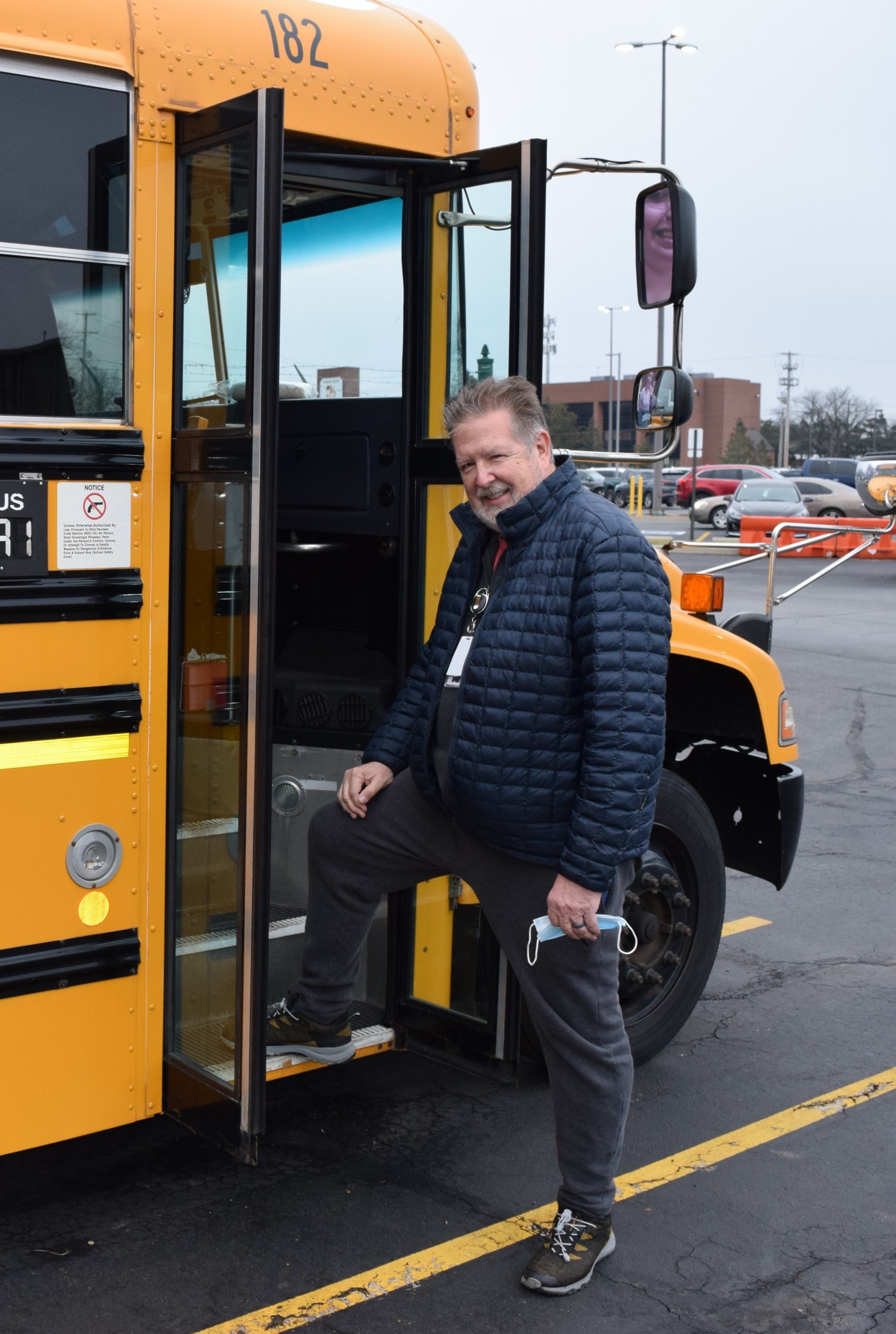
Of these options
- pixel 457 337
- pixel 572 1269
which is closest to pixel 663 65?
pixel 457 337

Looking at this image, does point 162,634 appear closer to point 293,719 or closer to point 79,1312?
point 293,719

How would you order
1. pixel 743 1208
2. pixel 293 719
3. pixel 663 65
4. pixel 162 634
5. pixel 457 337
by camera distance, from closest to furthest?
1. pixel 162 634
2. pixel 743 1208
3. pixel 457 337
4. pixel 293 719
5. pixel 663 65

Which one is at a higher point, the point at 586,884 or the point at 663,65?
the point at 663,65

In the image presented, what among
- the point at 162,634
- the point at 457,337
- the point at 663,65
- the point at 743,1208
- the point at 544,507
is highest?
the point at 663,65

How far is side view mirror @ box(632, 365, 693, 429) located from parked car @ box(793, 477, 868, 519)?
27412 millimetres

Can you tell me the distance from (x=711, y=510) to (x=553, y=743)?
109 ft

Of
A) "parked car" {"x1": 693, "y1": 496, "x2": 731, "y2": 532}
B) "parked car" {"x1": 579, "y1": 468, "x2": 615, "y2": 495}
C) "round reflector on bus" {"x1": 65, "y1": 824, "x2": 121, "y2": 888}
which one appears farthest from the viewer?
"parked car" {"x1": 579, "y1": 468, "x2": 615, "y2": 495}

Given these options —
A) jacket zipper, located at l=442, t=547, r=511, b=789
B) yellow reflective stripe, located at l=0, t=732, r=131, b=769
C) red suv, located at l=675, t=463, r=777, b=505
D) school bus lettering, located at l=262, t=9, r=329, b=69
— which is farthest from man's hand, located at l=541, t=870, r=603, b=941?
red suv, located at l=675, t=463, r=777, b=505

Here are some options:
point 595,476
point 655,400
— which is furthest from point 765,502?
point 655,400

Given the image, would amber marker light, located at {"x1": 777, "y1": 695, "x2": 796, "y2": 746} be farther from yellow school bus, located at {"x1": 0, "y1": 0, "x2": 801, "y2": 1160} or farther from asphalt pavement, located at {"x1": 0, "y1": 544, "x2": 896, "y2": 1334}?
yellow school bus, located at {"x1": 0, "y1": 0, "x2": 801, "y2": 1160}

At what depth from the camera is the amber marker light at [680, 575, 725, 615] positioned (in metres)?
4.11

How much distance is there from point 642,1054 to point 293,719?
1377mm

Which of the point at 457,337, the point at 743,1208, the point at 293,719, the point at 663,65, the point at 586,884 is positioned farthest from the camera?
the point at 663,65

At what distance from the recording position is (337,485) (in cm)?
378
